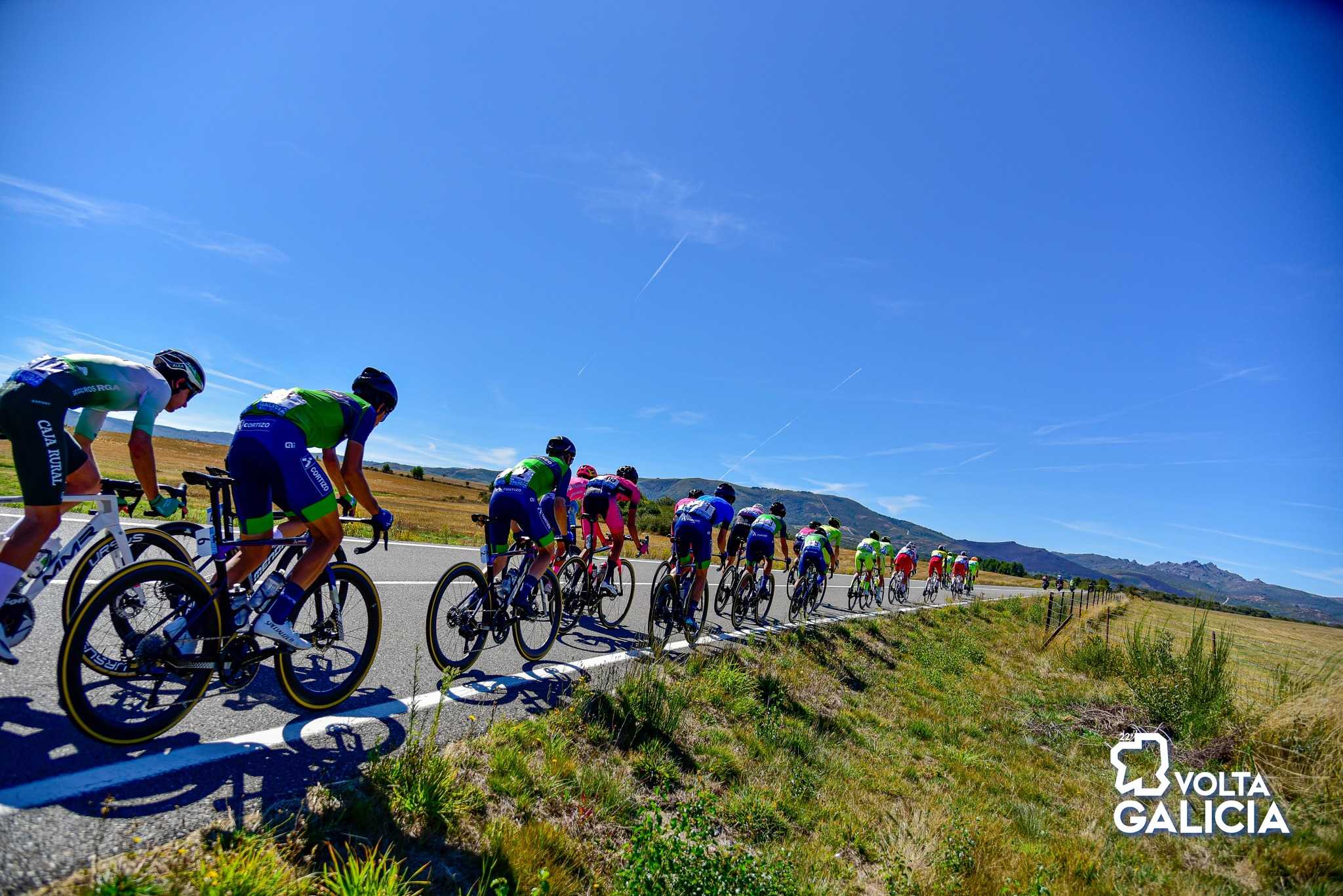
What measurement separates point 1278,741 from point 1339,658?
171 centimetres

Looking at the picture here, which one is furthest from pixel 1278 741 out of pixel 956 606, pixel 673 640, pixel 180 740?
pixel 956 606

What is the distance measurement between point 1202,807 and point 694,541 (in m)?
5.79

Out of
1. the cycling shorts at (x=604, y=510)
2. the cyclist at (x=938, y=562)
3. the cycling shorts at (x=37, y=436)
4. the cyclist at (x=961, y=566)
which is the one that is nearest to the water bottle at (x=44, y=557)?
the cycling shorts at (x=37, y=436)

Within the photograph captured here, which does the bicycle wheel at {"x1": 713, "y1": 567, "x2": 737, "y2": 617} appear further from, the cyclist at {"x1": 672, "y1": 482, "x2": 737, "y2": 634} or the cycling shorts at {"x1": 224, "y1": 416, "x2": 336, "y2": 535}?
the cycling shorts at {"x1": 224, "y1": 416, "x2": 336, "y2": 535}

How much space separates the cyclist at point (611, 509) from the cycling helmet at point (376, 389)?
3.97 metres

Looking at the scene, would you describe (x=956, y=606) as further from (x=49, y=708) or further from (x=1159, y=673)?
(x=49, y=708)

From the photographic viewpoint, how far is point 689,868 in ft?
10.1

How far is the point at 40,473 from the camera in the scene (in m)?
3.69

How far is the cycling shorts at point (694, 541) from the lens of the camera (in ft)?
26.1

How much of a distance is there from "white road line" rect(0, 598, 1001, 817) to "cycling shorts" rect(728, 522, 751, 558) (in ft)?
16.2

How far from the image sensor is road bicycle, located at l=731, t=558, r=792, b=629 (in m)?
10.3

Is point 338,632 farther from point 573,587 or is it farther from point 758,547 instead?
point 758,547

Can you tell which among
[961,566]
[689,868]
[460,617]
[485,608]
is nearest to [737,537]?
[485,608]

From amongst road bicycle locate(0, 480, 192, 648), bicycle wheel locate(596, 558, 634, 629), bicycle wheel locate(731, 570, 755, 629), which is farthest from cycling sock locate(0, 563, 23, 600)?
bicycle wheel locate(731, 570, 755, 629)
